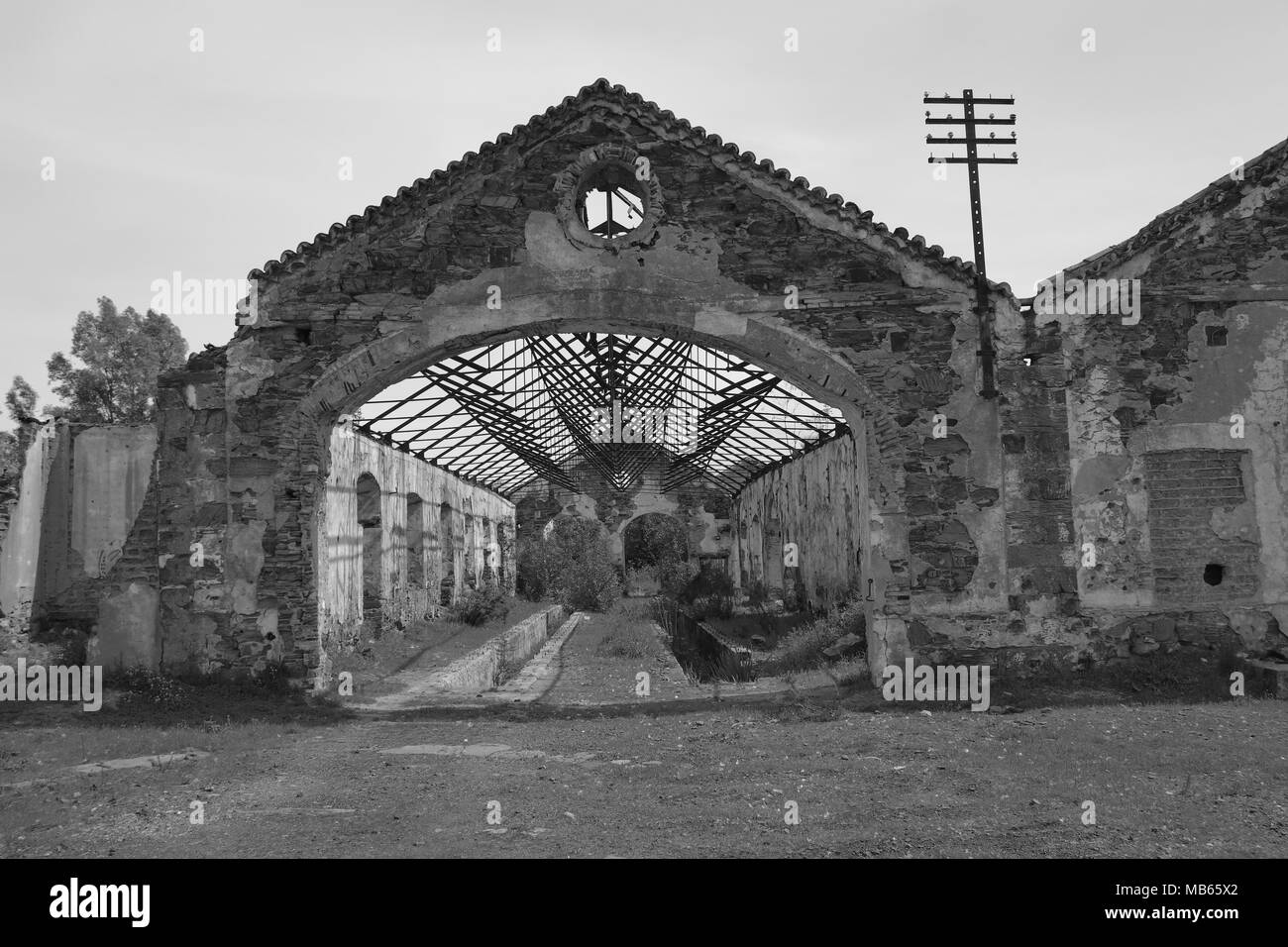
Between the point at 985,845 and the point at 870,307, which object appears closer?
the point at 985,845

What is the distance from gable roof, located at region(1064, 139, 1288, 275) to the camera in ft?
36.5

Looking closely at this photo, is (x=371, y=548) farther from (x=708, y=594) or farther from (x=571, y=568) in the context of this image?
(x=571, y=568)

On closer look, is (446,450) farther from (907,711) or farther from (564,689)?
(907,711)

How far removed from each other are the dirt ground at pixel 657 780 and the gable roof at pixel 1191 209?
4.89m

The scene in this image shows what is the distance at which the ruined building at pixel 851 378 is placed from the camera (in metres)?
10.8

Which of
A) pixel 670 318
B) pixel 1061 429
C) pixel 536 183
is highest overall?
pixel 536 183

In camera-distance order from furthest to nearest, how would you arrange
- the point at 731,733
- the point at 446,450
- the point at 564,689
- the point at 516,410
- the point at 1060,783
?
the point at 446,450 < the point at 516,410 < the point at 564,689 < the point at 731,733 < the point at 1060,783

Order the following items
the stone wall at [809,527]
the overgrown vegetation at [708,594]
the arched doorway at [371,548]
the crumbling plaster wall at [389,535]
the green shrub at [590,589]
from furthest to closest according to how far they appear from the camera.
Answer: the green shrub at [590,589] → the overgrown vegetation at [708,594] → the stone wall at [809,527] → the arched doorway at [371,548] → the crumbling plaster wall at [389,535]

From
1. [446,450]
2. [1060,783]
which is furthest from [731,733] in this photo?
[446,450]

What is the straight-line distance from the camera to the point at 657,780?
24.0 feet

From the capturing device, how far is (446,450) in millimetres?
23109

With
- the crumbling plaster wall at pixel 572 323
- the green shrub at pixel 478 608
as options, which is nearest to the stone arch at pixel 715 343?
the crumbling plaster wall at pixel 572 323

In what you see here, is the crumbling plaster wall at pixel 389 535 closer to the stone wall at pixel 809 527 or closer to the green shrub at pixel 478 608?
the green shrub at pixel 478 608

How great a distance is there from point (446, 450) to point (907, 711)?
15.2 metres
